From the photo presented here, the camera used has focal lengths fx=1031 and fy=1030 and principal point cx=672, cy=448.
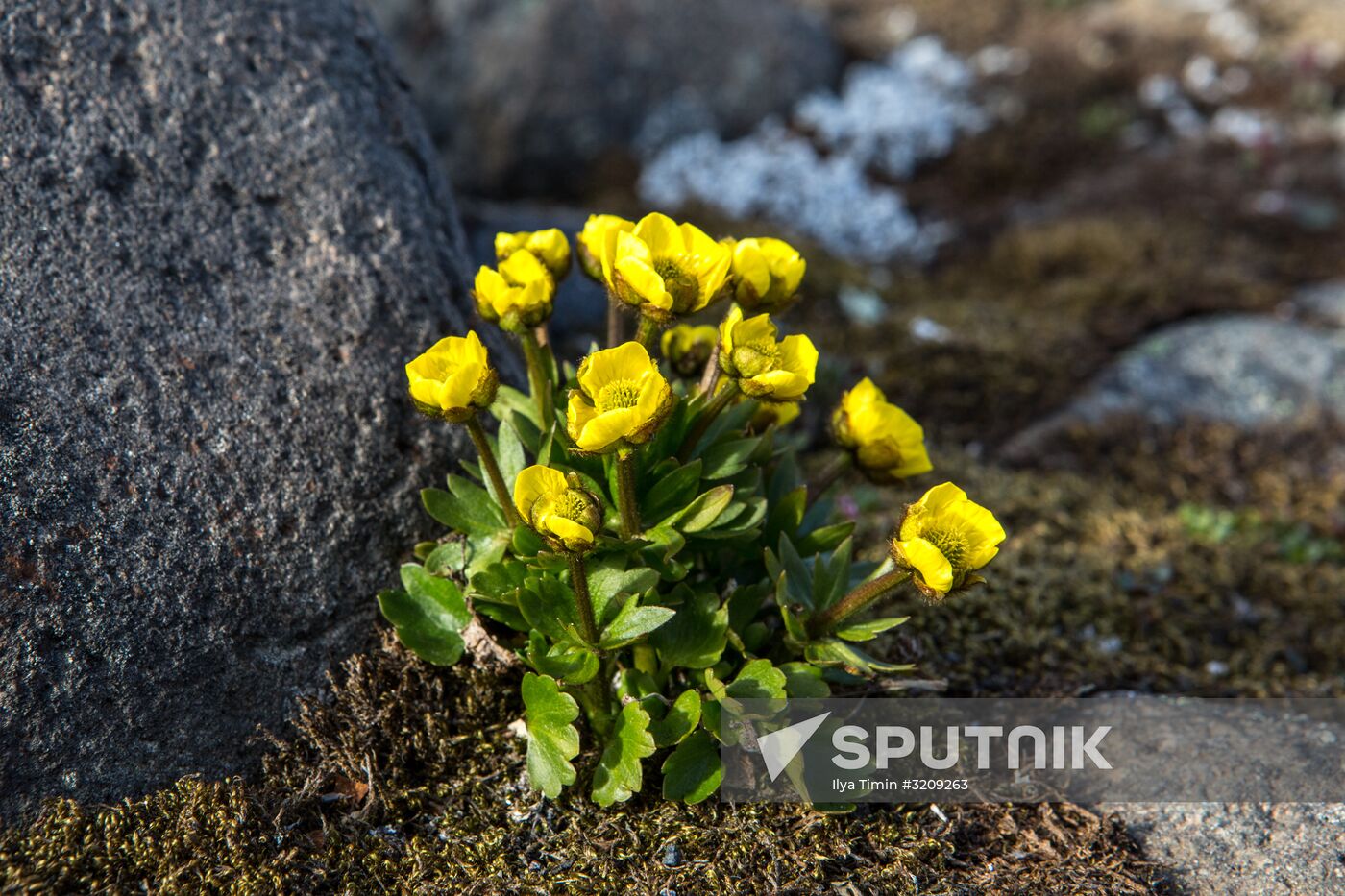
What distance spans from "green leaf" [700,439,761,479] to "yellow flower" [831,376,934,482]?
0.24 metres

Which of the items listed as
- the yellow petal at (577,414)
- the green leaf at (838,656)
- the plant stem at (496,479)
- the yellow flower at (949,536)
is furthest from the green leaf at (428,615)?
the yellow flower at (949,536)

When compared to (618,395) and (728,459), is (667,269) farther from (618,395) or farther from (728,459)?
(728,459)

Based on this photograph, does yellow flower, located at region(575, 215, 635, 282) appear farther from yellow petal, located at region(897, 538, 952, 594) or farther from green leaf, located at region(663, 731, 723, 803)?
green leaf, located at region(663, 731, 723, 803)

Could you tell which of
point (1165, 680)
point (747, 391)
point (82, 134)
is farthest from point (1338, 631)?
point (82, 134)

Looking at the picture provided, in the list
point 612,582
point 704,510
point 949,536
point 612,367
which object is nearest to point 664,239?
point 612,367

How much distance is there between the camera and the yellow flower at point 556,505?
210 centimetres

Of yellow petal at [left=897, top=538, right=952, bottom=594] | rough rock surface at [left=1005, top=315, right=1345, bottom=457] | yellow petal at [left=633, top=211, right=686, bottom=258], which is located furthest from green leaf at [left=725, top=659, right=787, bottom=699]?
rough rock surface at [left=1005, top=315, right=1345, bottom=457]

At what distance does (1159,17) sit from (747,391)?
28.6 feet

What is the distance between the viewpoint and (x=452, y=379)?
212cm

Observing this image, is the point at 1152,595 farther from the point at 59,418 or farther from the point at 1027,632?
the point at 59,418

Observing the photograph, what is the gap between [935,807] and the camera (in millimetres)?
2631

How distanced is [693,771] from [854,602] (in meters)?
0.56

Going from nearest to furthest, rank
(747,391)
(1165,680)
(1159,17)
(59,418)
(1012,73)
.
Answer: (747,391) < (59,418) < (1165,680) < (1012,73) < (1159,17)

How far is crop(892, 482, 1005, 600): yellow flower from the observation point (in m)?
2.17
